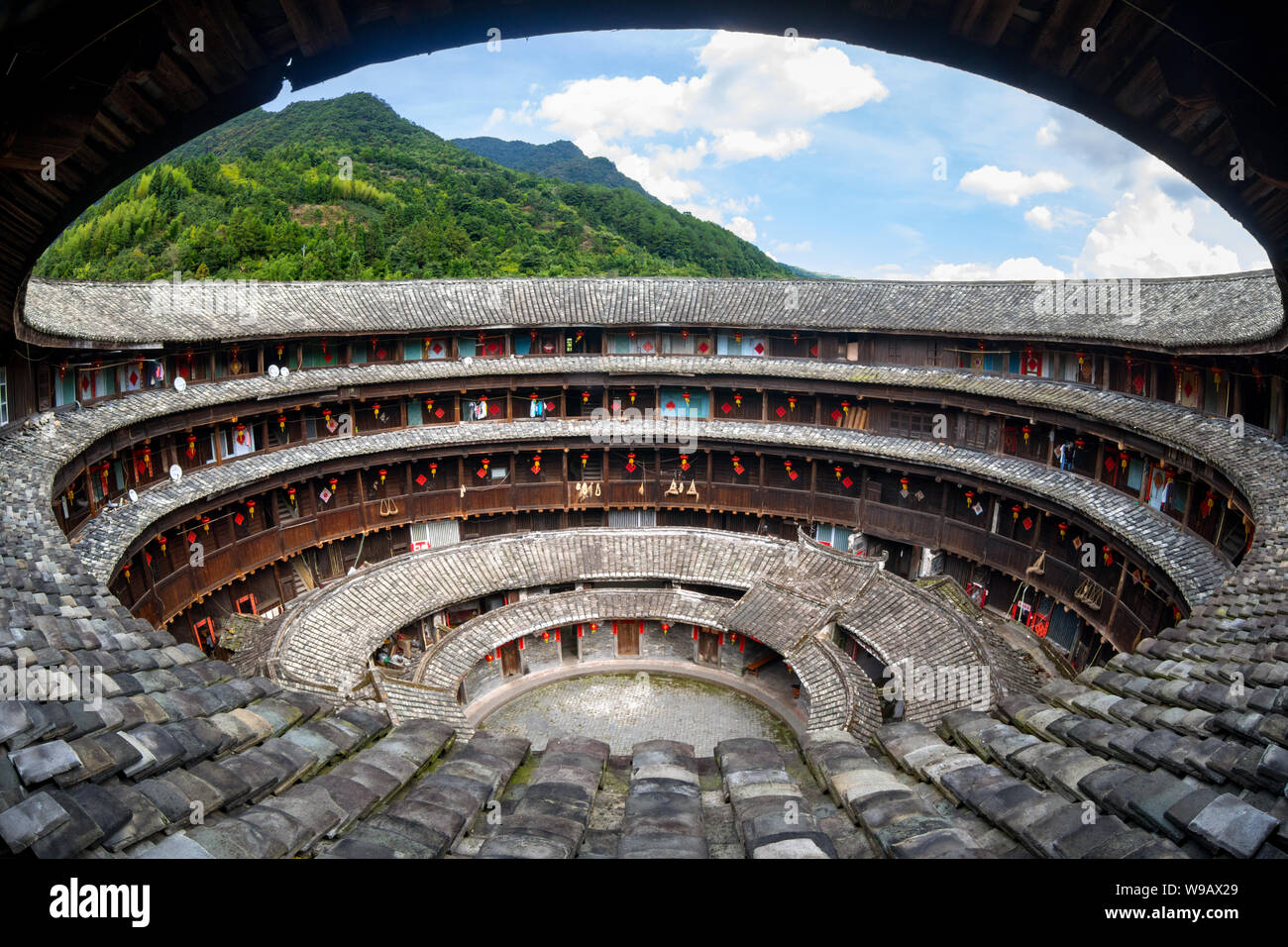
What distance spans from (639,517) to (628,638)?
981 centimetres

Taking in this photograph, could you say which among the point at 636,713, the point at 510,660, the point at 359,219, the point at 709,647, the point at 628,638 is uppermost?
the point at 359,219

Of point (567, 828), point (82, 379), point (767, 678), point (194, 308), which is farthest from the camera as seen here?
point (194, 308)

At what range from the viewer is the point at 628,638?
34031mm

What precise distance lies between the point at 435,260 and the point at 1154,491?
56362 millimetres

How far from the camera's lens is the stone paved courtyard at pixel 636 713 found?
29.0m

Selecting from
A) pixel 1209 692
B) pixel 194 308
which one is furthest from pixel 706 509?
pixel 1209 692

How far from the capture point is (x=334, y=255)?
64.3m

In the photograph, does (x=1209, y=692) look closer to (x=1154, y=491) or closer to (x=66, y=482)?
(x=1154, y=491)

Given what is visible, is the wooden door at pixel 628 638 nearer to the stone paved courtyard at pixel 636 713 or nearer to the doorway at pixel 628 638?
the doorway at pixel 628 638

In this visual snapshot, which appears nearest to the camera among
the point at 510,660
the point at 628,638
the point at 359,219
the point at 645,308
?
the point at 510,660

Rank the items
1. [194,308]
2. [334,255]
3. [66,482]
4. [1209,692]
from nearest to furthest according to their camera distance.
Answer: [1209,692] < [66,482] < [194,308] < [334,255]

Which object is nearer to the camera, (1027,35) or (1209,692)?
(1027,35)

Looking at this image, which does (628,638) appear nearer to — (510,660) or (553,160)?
(510,660)

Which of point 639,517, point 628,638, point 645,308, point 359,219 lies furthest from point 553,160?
point 628,638
